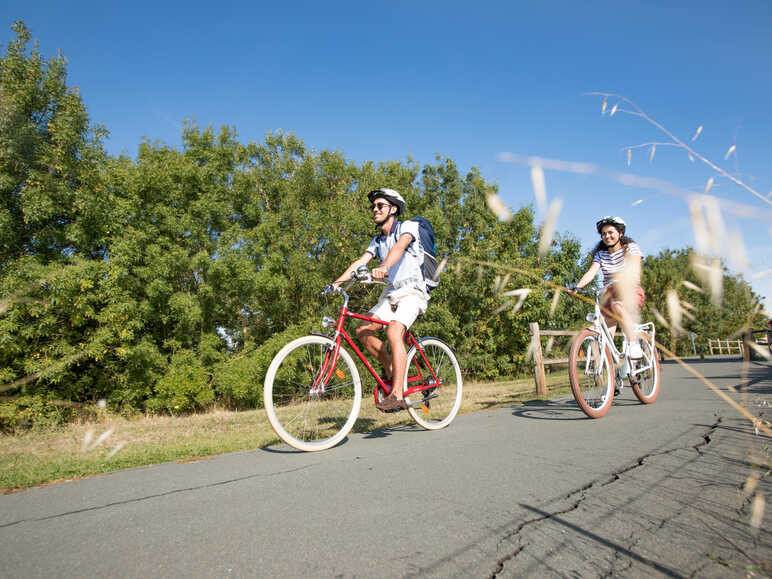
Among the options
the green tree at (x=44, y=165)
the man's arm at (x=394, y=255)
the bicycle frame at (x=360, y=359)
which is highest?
the green tree at (x=44, y=165)

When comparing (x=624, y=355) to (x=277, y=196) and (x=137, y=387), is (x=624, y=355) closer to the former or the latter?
(x=137, y=387)

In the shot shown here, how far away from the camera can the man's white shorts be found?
4.59 m

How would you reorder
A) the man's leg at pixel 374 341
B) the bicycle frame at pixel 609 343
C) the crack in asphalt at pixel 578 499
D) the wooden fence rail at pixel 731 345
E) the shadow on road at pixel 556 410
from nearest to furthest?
the wooden fence rail at pixel 731 345, the crack in asphalt at pixel 578 499, the man's leg at pixel 374 341, the shadow on road at pixel 556 410, the bicycle frame at pixel 609 343

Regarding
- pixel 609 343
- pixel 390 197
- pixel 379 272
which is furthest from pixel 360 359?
pixel 609 343

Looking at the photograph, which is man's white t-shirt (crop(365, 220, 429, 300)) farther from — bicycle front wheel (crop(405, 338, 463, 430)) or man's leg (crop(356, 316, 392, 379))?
bicycle front wheel (crop(405, 338, 463, 430))

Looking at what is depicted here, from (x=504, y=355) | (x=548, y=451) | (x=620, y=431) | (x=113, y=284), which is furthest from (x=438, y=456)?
(x=504, y=355)

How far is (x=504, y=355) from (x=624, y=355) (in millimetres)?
23704

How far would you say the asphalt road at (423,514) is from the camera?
158cm

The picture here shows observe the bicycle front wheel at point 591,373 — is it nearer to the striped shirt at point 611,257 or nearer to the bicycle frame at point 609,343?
the bicycle frame at point 609,343

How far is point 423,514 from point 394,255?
8.66ft

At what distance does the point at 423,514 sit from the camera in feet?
6.73

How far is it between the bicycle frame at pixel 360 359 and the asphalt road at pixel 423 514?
71 cm

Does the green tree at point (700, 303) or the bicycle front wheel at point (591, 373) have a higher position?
the green tree at point (700, 303)

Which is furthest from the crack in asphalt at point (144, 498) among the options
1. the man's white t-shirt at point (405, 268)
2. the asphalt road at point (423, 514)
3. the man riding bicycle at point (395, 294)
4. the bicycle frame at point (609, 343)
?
the bicycle frame at point (609, 343)
